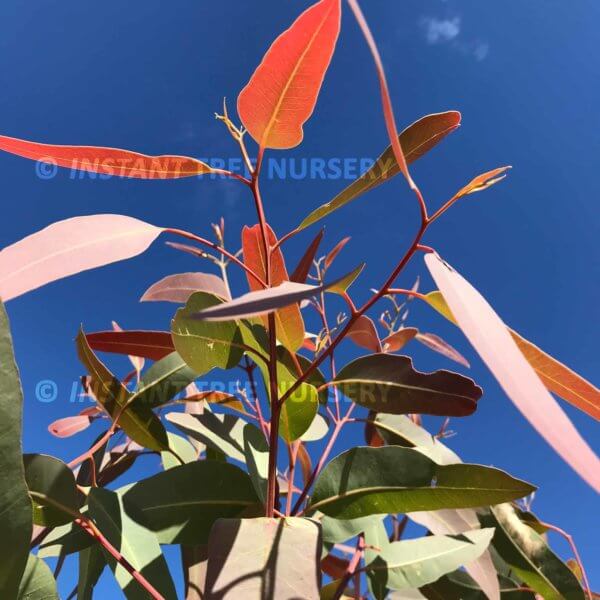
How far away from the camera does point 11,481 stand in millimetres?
501

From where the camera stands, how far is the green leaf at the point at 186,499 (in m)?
0.74

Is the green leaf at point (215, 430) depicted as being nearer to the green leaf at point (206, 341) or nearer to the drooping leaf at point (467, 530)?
the green leaf at point (206, 341)

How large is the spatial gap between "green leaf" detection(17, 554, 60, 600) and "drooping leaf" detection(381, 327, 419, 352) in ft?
2.93

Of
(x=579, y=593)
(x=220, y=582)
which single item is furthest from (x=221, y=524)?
(x=579, y=593)

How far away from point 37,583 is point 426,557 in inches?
22.8

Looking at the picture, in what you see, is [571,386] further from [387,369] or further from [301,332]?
[301,332]

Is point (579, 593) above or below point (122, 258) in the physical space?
below

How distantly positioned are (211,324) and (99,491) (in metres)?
0.27

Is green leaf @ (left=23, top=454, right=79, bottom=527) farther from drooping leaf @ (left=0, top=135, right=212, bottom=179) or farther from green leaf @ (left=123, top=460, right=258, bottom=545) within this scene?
drooping leaf @ (left=0, top=135, right=212, bottom=179)

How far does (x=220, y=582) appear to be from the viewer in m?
0.57

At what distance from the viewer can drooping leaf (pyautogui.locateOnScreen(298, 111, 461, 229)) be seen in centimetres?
71

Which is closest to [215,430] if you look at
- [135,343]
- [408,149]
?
[135,343]

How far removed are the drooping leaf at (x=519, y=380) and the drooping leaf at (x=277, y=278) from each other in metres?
0.36

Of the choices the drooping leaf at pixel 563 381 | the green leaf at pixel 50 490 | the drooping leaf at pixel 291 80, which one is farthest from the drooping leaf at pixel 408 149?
the green leaf at pixel 50 490
